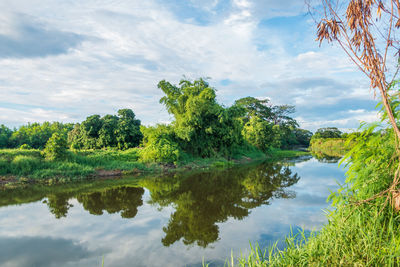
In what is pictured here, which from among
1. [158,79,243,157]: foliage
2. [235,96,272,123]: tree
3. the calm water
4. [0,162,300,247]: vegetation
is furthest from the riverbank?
[235,96,272,123]: tree

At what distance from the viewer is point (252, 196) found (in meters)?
9.20

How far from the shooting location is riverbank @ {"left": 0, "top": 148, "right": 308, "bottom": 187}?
37.0 ft

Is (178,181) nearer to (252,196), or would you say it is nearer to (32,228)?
(252,196)

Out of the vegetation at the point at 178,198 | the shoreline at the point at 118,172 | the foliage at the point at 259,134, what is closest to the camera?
the vegetation at the point at 178,198

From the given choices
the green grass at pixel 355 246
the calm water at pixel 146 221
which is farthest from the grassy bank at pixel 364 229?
the calm water at pixel 146 221

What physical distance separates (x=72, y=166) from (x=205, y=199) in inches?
325

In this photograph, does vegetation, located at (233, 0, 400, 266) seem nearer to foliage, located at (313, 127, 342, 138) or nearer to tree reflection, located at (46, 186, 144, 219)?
tree reflection, located at (46, 186, 144, 219)

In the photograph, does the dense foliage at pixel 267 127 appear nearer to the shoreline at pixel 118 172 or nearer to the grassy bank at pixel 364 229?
the shoreline at pixel 118 172

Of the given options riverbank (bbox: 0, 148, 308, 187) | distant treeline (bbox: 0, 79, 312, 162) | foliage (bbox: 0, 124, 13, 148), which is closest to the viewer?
riverbank (bbox: 0, 148, 308, 187)

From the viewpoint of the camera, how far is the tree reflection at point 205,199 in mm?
5678

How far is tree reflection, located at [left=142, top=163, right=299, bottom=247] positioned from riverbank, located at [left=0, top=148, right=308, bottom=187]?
9.09 feet

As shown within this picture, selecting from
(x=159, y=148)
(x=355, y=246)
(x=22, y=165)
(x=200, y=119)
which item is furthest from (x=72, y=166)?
(x=355, y=246)

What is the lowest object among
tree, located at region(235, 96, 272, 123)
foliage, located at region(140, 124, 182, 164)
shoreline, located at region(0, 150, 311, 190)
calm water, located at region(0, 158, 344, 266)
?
calm water, located at region(0, 158, 344, 266)

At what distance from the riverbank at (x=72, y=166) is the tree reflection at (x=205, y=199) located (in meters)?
2.77
